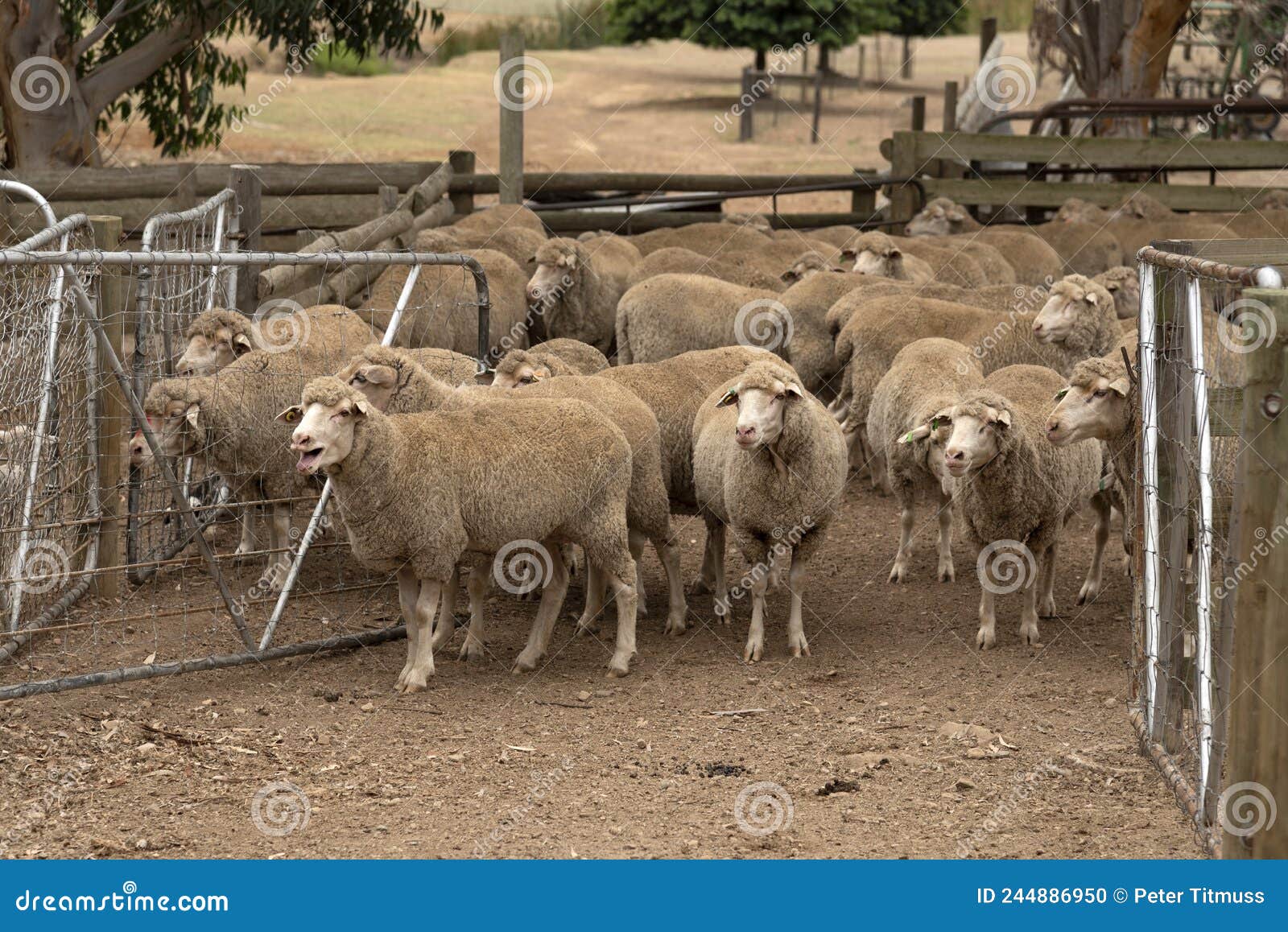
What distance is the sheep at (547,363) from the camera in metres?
7.80

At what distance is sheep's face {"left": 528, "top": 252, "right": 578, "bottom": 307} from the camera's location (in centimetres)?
1127

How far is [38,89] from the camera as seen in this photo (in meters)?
14.6

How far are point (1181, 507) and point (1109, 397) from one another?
2.00 meters

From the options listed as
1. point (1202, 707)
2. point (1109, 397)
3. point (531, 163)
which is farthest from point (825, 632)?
point (531, 163)

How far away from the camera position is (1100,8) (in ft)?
73.2

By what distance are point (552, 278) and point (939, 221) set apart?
5368 mm

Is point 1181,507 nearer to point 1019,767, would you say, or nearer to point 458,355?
point 1019,767

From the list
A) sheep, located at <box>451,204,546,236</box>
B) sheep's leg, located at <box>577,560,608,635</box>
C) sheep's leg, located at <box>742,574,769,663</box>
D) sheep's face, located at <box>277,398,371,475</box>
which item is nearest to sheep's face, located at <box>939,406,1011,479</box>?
sheep's leg, located at <box>742,574,769,663</box>

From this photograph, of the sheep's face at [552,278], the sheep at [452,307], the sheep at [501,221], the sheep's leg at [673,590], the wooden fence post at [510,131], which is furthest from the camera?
the wooden fence post at [510,131]

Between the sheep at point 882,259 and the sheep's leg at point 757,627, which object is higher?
the sheep at point 882,259

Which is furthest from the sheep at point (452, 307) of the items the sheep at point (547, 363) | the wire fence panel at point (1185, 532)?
the wire fence panel at point (1185, 532)

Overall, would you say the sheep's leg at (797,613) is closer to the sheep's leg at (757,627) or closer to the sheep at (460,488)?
the sheep's leg at (757,627)

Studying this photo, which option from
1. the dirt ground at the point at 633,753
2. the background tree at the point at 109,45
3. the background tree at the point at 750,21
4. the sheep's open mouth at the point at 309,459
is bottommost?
the dirt ground at the point at 633,753

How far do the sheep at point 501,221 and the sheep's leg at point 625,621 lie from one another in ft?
20.7
